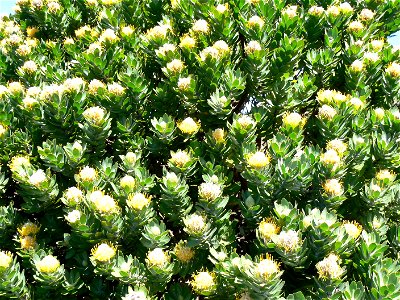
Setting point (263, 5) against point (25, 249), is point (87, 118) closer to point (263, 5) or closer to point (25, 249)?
point (25, 249)

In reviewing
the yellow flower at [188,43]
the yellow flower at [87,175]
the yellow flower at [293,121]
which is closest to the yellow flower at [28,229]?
the yellow flower at [87,175]

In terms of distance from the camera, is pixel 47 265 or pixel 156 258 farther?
pixel 47 265

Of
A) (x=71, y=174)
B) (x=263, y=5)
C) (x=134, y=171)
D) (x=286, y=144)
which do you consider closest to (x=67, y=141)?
(x=71, y=174)

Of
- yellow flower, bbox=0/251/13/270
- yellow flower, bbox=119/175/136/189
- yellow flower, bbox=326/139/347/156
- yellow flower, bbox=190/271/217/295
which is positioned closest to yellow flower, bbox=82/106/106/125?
yellow flower, bbox=119/175/136/189

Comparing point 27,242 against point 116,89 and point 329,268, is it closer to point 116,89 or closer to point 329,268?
point 116,89

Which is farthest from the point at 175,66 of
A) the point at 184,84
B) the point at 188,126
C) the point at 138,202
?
the point at 138,202

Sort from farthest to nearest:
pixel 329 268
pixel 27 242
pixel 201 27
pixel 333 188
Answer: pixel 201 27
pixel 27 242
pixel 333 188
pixel 329 268
